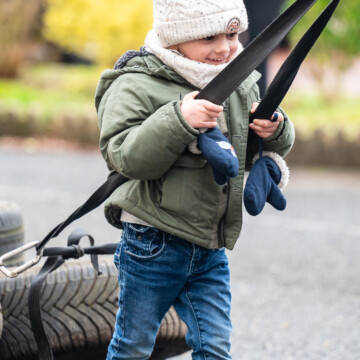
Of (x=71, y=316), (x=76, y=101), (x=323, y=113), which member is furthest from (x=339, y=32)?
(x=71, y=316)

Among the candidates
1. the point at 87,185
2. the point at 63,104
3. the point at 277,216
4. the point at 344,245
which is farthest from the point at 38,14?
the point at 344,245

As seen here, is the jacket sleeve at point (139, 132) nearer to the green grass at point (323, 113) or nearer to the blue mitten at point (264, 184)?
the blue mitten at point (264, 184)

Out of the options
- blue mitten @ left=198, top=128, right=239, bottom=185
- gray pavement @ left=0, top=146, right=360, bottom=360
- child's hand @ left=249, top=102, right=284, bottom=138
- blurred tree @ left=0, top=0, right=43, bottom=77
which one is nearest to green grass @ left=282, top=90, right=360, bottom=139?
gray pavement @ left=0, top=146, right=360, bottom=360

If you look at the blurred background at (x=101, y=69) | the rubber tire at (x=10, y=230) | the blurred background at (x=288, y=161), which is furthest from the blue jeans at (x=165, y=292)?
the blurred background at (x=101, y=69)

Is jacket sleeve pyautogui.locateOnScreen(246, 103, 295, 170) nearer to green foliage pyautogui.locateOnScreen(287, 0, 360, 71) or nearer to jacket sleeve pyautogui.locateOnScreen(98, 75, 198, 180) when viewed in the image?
jacket sleeve pyautogui.locateOnScreen(98, 75, 198, 180)

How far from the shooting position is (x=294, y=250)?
239 inches

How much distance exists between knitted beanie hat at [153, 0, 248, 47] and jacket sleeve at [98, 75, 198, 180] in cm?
21

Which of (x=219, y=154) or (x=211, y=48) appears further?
(x=211, y=48)

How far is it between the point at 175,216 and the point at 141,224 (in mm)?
119

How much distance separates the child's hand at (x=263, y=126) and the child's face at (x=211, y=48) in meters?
0.19

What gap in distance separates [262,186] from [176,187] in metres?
0.27

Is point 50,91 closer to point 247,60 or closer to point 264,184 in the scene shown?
point 264,184

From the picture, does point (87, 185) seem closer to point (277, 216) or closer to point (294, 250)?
point (277, 216)

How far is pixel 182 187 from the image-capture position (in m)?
2.57
